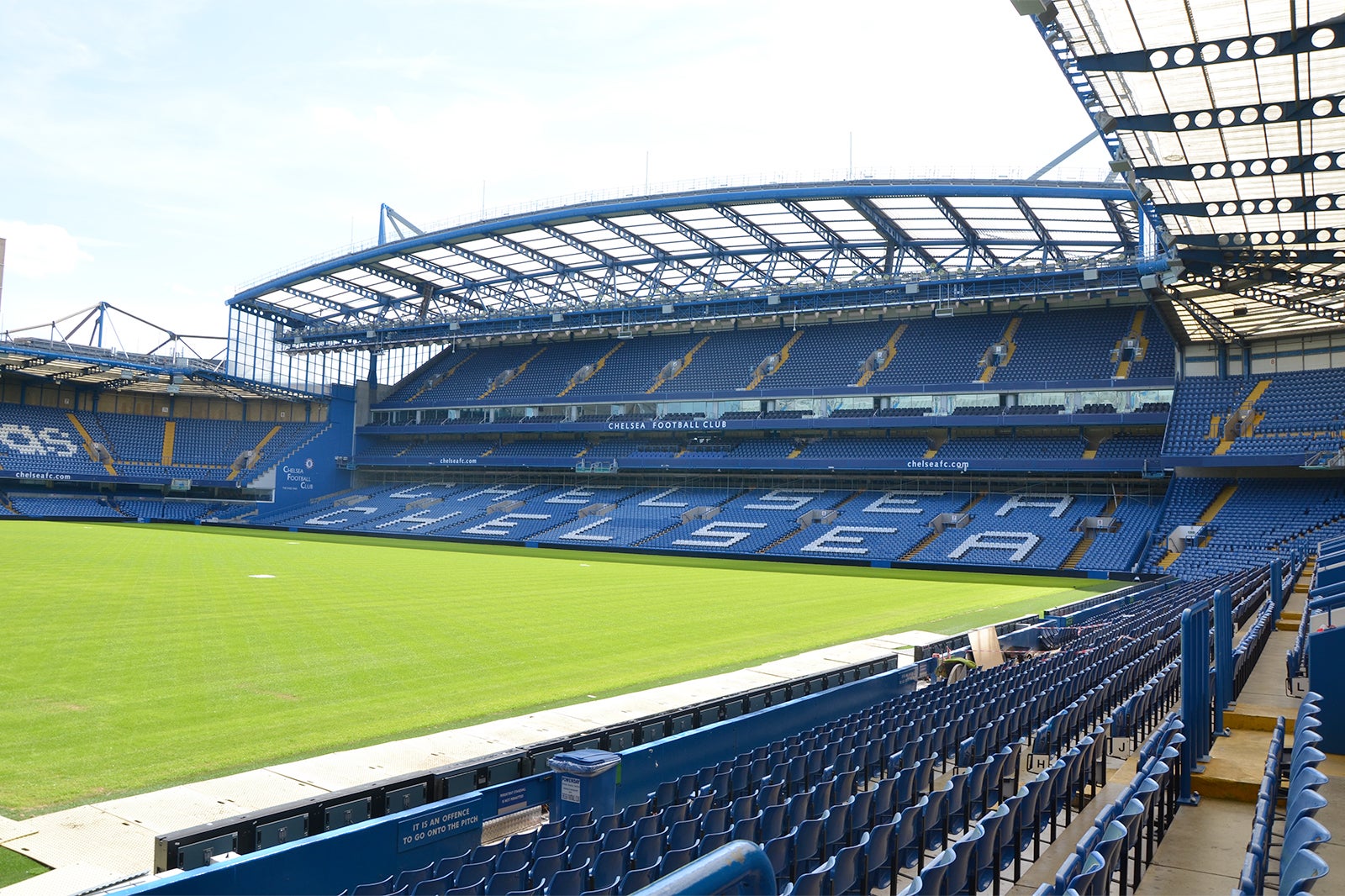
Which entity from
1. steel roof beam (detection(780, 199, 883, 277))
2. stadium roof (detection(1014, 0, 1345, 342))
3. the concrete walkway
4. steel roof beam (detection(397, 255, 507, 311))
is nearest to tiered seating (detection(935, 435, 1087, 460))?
steel roof beam (detection(780, 199, 883, 277))

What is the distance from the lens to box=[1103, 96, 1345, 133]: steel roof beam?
15602 mm

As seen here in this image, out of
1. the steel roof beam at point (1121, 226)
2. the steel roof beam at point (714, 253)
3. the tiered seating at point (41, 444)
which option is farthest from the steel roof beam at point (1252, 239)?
the tiered seating at point (41, 444)

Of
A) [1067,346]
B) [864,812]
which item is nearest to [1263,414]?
[1067,346]

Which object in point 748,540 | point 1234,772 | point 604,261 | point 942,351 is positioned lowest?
point 748,540

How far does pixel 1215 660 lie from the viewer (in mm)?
9883

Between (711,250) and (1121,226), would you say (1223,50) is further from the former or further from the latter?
(711,250)

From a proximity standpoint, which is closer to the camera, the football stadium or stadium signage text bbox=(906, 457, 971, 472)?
the football stadium

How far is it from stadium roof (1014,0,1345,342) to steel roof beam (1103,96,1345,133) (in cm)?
2

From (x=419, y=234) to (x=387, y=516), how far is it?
66.8 feet

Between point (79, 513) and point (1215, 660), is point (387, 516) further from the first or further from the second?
point (1215, 660)

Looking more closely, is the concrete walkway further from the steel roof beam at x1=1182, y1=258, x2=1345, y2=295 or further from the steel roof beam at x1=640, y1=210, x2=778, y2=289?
the steel roof beam at x1=640, y1=210, x2=778, y2=289

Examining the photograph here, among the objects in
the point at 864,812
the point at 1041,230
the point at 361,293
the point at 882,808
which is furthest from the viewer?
the point at 361,293

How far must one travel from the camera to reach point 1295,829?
4188 mm

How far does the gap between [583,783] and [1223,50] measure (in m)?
14.2
